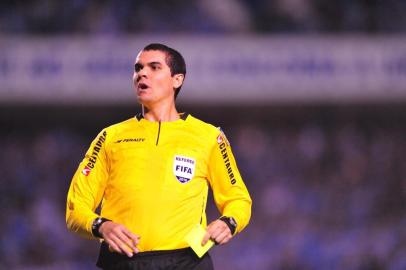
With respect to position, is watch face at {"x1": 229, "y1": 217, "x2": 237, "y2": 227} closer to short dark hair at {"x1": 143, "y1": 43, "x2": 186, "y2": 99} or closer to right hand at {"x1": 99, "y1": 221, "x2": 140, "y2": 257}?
right hand at {"x1": 99, "y1": 221, "x2": 140, "y2": 257}

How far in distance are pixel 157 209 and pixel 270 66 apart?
853 centimetres

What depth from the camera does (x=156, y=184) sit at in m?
4.27

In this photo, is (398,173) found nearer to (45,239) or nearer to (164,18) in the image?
(164,18)

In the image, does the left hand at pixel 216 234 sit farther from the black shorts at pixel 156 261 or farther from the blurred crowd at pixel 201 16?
the blurred crowd at pixel 201 16

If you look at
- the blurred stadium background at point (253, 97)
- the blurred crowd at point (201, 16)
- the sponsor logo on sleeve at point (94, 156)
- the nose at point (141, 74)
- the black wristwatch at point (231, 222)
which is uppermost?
the blurred crowd at point (201, 16)

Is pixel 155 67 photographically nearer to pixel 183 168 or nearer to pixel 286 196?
pixel 183 168

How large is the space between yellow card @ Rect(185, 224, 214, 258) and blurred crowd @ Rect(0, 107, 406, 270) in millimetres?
7524

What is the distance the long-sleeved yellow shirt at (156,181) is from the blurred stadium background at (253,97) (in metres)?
7.24

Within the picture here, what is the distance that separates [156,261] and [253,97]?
8671 millimetres

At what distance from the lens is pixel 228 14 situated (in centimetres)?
1308

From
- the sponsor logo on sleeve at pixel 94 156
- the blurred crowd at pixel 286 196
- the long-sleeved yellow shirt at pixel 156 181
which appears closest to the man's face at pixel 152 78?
the long-sleeved yellow shirt at pixel 156 181

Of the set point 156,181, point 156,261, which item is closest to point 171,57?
point 156,181

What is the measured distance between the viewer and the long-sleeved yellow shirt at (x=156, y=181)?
423 cm

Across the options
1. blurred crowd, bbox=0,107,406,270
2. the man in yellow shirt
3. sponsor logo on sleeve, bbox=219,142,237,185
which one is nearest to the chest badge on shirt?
the man in yellow shirt
